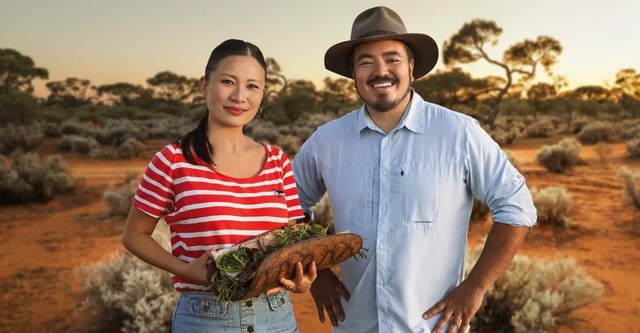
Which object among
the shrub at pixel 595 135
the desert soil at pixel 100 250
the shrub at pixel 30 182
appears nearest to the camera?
the desert soil at pixel 100 250

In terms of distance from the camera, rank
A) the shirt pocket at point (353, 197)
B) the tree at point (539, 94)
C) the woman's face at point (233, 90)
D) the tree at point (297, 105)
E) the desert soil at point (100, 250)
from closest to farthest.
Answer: the woman's face at point (233, 90)
the shirt pocket at point (353, 197)
the desert soil at point (100, 250)
the tree at point (297, 105)
the tree at point (539, 94)

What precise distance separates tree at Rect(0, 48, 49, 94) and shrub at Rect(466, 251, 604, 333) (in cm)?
4330

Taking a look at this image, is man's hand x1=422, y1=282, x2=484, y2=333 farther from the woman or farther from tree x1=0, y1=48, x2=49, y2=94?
tree x1=0, y1=48, x2=49, y2=94

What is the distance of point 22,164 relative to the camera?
13.6m

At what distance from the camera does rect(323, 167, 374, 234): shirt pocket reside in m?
2.80

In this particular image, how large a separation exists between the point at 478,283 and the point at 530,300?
10.7 ft

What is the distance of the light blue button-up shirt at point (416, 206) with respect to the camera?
2.71 m

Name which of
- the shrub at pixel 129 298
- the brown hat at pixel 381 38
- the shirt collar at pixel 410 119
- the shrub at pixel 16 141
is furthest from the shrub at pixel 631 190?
the shrub at pixel 16 141

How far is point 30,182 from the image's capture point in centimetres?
1291

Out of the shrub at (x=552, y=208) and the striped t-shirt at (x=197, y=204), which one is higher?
the striped t-shirt at (x=197, y=204)

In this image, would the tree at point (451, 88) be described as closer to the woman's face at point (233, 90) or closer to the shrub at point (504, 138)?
the shrub at point (504, 138)

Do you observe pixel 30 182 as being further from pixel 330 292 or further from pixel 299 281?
pixel 299 281

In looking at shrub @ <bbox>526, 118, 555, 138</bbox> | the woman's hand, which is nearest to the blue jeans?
the woman's hand

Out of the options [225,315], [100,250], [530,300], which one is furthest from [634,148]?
[225,315]
